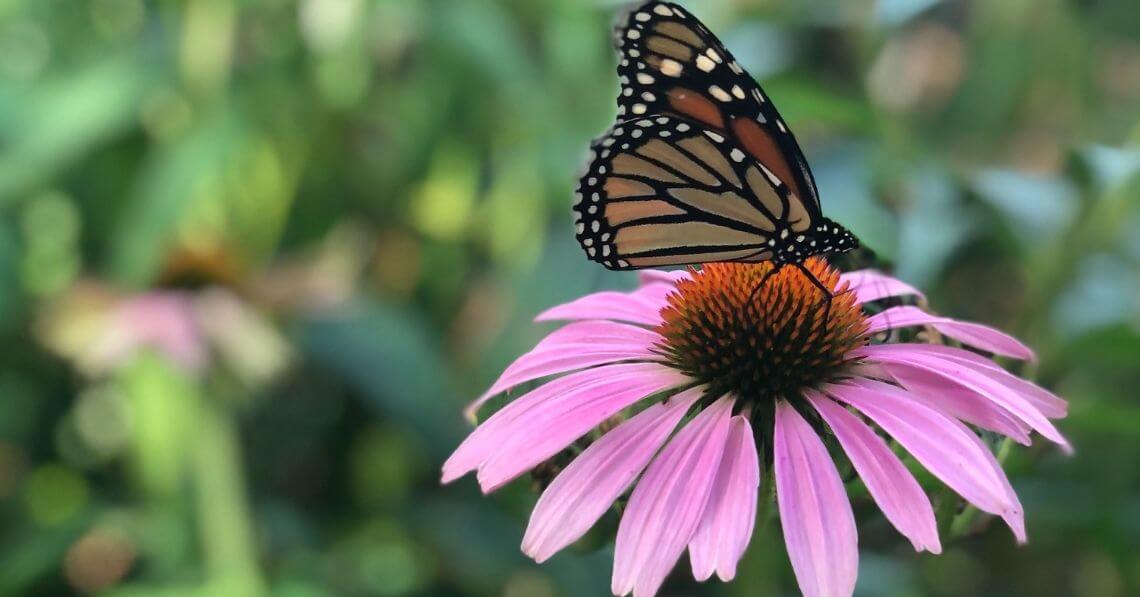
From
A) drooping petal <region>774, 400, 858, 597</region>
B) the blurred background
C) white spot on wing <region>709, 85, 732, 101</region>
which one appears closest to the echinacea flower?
drooping petal <region>774, 400, 858, 597</region>

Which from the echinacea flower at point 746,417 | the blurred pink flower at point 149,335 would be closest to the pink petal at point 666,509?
the echinacea flower at point 746,417

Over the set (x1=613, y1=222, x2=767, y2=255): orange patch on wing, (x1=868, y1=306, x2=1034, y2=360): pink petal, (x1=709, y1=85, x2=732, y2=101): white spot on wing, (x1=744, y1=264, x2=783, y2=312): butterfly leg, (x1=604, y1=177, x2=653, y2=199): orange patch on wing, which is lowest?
(x1=868, y1=306, x2=1034, y2=360): pink petal

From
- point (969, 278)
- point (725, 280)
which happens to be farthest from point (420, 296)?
point (725, 280)

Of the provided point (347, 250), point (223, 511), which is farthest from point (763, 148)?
point (347, 250)

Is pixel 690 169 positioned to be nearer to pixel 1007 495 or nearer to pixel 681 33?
pixel 681 33

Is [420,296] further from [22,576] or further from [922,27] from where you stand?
[922,27]

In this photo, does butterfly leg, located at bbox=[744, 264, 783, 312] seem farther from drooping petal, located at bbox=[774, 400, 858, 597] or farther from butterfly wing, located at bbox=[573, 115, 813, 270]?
drooping petal, located at bbox=[774, 400, 858, 597]

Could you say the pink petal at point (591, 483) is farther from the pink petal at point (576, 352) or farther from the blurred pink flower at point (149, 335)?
the blurred pink flower at point (149, 335)
